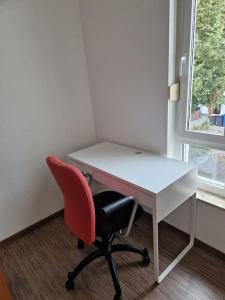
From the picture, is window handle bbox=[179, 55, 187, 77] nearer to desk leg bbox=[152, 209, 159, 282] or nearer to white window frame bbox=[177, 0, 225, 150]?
white window frame bbox=[177, 0, 225, 150]

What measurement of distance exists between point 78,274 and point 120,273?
310mm

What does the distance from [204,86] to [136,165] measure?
72 cm

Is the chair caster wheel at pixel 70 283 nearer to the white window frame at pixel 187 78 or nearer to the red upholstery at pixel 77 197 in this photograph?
the red upholstery at pixel 77 197

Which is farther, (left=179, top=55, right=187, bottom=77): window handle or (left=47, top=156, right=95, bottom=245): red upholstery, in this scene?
(left=179, top=55, right=187, bottom=77): window handle

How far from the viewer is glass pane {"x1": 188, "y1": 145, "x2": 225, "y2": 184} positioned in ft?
5.09

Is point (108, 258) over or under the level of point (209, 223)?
under

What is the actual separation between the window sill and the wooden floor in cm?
44

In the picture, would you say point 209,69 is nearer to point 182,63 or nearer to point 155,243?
point 182,63

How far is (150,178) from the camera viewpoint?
1.37m

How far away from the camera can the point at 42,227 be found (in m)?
2.13

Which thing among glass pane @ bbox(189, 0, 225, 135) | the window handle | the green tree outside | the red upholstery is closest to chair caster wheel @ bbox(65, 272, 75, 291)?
the red upholstery

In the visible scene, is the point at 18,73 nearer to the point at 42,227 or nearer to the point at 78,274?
the point at 42,227

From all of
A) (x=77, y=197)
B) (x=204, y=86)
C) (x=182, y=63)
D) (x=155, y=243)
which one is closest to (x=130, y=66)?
(x=182, y=63)

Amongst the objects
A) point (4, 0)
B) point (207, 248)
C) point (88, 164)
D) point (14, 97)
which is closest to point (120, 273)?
point (207, 248)
